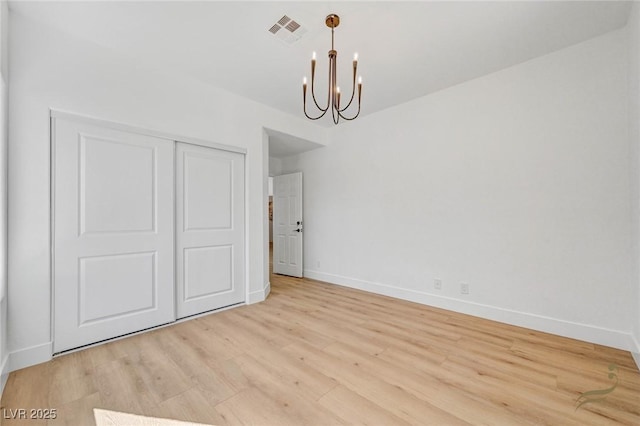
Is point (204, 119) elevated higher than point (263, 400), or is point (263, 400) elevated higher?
point (204, 119)

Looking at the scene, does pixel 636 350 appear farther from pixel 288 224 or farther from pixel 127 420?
pixel 288 224

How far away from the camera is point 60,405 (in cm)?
190

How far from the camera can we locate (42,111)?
8.04 ft

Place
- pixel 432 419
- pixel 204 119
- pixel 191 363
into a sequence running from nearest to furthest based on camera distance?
pixel 432 419 < pixel 191 363 < pixel 204 119

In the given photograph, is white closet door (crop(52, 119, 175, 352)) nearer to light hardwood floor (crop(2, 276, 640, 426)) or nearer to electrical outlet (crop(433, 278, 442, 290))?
light hardwood floor (crop(2, 276, 640, 426))

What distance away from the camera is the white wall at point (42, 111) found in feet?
7.63

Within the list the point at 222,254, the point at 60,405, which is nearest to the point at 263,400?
the point at 60,405

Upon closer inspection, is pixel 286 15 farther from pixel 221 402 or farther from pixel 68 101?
pixel 221 402

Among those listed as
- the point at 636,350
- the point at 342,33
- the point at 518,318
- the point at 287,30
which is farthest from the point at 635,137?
the point at 287,30

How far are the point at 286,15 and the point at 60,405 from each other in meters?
3.25

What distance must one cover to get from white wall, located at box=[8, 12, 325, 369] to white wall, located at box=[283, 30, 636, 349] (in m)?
2.89

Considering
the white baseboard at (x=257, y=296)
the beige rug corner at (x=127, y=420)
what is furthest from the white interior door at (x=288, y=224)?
the beige rug corner at (x=127, y=420)

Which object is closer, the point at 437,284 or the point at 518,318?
the point at 518,318

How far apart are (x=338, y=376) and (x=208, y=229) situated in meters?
2.26
